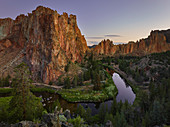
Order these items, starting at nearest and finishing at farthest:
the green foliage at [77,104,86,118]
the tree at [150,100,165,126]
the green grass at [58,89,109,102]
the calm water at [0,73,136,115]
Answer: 1. the tree at [150,100,165,126]
2. the green foliage at [77,104,86,118]
3. the calm water at [0,73,136,115]
4. the green grass at [58,89,109,102]

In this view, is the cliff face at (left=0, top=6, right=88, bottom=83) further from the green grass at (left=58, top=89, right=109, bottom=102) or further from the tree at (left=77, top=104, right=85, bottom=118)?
the tree at (left=77, top=104, right=85, bottom=118)

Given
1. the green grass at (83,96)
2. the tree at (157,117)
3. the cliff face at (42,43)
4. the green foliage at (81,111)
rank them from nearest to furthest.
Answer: the tree at (157,117)
the green foliage at (81,111)
the green grass at (83,96)
the cliff face at (42,43)

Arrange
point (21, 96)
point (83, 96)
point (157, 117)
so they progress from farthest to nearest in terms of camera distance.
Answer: point (83, 96), point (157, 117), point (21, 96)

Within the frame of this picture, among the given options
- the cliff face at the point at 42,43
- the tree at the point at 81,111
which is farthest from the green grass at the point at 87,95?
the cliff face at the point at 42,43

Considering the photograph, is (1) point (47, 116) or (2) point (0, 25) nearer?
(1) point (47, 116)

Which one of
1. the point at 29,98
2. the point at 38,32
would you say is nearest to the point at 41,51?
the point at 38,32

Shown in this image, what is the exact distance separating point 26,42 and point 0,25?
1670 inches

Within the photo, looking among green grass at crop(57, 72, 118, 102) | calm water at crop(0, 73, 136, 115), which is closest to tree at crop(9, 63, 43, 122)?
calm water at crop(0, 73, 136, 115)

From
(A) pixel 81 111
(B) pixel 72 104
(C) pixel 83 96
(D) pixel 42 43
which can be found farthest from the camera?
(D) pixel 42 43

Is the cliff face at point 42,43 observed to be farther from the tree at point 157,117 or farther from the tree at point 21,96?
the tree at point 157,117

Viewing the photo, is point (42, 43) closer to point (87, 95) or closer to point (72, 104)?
point (87, 95)

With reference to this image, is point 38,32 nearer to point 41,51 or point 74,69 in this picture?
point 41,51

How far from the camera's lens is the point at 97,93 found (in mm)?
57312

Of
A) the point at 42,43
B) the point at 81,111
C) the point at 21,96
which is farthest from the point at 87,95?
the point at 42,43
